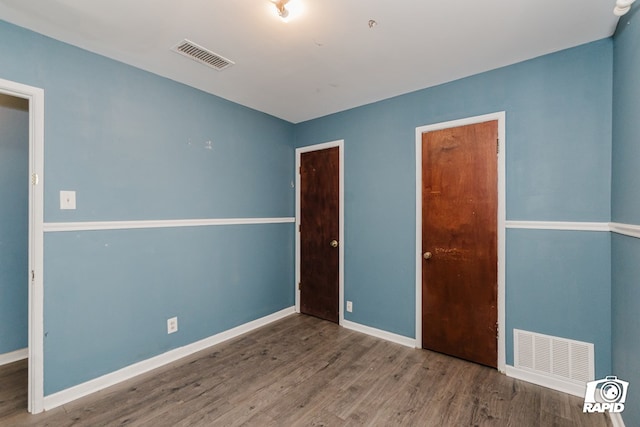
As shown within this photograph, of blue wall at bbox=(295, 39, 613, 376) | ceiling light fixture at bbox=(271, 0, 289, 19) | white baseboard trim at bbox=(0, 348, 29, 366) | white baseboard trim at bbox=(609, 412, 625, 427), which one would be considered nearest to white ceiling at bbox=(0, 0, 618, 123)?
ceiling light fixture at bbox=(271, 0, 289, 19)

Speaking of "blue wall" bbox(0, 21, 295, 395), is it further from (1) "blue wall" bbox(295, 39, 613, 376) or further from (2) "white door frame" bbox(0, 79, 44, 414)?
(1) "blue wall" bbox(295, 39, 613, 376)

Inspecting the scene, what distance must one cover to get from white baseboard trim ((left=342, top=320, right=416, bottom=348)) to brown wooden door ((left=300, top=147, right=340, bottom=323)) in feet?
0.69

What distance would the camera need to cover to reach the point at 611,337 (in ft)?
6.25

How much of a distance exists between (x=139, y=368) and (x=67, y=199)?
1459 millimetres

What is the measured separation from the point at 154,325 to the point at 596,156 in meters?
3.69

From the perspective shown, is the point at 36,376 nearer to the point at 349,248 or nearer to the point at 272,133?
the point at 349,248

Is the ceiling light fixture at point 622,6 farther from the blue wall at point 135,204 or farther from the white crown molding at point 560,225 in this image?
the blue wall at point 135,204

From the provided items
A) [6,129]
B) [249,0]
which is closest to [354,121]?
[249,0]

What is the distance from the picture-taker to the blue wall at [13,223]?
95.6 inches

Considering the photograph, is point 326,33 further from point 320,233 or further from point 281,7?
point 320,233

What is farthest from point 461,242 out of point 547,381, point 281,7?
point 281,7

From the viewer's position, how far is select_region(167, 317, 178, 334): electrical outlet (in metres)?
2.51

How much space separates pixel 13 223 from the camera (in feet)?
8.14

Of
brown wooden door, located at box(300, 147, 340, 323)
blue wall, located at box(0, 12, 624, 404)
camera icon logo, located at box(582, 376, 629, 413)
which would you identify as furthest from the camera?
brown wooden door, located at box(300, 147, 340, 323)
